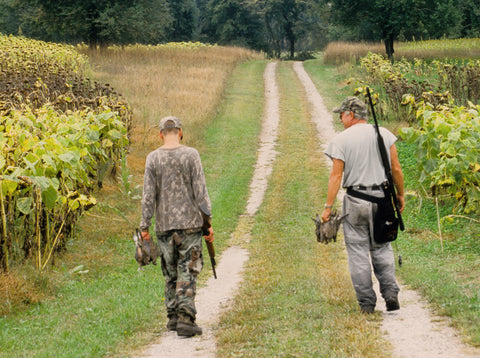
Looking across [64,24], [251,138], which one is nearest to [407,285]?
[251,138]

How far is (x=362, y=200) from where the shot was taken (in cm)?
661

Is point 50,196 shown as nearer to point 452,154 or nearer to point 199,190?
point 199,190

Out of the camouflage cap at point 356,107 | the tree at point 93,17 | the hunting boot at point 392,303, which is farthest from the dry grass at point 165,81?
the hunting boot at point 392,303

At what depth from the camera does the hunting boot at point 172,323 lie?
6547 mm

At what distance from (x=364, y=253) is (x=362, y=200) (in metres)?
0.54

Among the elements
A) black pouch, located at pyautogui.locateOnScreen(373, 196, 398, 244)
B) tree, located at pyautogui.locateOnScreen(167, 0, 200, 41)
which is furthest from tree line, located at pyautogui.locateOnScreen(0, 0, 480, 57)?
black pouch, located at pyautogui.locateOnScreen(373, 196, 398, 244)

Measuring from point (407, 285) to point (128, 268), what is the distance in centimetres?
398

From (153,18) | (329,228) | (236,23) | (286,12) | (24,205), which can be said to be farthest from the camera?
(236,23)

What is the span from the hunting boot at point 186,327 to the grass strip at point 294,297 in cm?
28

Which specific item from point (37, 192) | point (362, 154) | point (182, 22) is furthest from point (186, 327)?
point (182, 22)

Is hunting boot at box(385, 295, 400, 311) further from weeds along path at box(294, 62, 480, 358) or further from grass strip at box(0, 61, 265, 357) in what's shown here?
grass strip at box(0, 61, 265, 357)

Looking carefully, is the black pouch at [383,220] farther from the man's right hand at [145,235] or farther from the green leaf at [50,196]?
the green leaf at [50,196]

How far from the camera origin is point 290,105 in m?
27.0

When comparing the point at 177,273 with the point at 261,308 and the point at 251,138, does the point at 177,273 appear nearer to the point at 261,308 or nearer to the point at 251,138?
the point at 261,308
